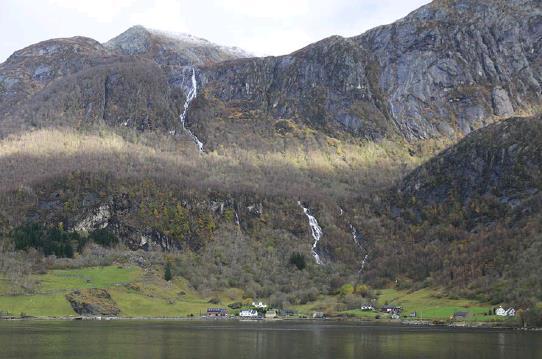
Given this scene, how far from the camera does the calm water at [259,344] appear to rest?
106562 millimetres

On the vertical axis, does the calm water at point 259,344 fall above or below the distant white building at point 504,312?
below

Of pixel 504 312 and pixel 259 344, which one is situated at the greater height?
pixel 504 312

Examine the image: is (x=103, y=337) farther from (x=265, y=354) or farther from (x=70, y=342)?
(x=265, y=354)

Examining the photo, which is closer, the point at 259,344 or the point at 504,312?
the point at 259,344

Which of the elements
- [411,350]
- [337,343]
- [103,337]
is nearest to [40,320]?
[103,337]

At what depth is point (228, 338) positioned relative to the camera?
140125 millimetres

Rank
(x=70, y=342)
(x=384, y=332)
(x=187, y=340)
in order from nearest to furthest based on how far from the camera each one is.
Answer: (x=70, y=342)
(x=187, y=340)
(x=384, y=332)

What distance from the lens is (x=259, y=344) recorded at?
12600cm

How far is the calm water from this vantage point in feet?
350

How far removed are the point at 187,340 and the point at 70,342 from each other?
784 inches

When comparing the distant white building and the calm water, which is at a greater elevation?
the distant white building

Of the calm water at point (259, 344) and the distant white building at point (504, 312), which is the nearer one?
the calm water at point (259, 344)

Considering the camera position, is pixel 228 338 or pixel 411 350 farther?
pixel 228 338

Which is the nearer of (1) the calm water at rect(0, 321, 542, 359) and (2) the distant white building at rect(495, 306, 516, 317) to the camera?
(1) the calm water at rect(0, 321, 542, 359)
